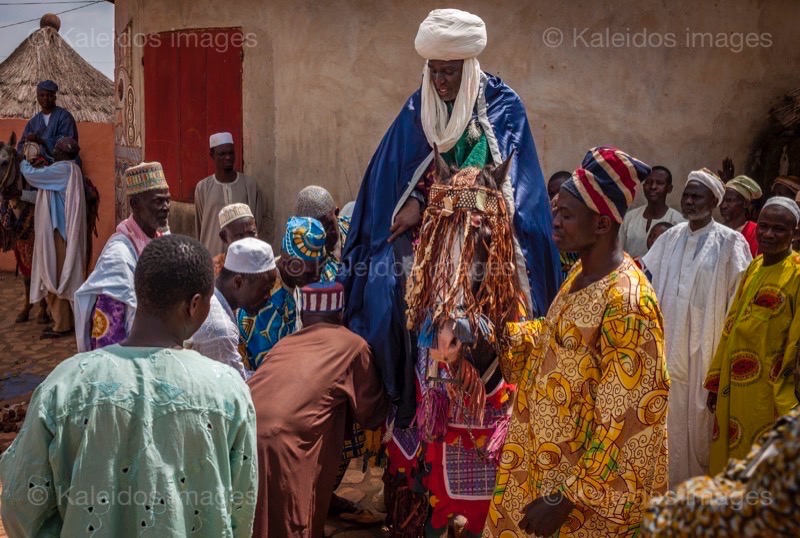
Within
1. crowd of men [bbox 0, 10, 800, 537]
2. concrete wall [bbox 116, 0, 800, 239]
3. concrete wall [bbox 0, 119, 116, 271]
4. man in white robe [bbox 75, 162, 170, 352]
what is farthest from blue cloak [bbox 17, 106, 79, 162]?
man in white robe [bbox 75, 162, 170, 352]

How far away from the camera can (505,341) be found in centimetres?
379

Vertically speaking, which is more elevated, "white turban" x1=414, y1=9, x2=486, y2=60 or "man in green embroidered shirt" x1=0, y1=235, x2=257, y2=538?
"white turban" x1=414, y1=9, x2=486, y2=60

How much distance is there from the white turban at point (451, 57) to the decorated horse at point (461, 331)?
26 cm

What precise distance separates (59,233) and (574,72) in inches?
283

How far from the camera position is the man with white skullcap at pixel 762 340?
17.1 ft

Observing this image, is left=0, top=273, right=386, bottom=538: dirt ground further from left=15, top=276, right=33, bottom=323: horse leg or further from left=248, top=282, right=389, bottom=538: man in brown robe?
left=248, top=282, right=389, bottom=538: man in brown robe

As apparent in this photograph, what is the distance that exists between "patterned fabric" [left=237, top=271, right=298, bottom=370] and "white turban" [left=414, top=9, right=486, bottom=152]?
127cm

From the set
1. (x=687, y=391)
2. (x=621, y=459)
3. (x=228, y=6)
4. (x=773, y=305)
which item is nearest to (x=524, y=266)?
(x=621, y=459)

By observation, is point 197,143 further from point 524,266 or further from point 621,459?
point 621,459

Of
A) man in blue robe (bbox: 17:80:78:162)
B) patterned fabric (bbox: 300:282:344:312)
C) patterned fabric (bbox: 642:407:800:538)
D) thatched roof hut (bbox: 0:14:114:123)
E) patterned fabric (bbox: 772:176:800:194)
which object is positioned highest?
thatched roof hut (bbox: 0:14:114:123)

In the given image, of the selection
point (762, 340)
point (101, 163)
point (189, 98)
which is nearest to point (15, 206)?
point (101, 163)

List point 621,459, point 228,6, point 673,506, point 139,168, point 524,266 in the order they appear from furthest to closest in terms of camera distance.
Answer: point 228,6
point 139,168
point 524,266
point 621,459
point 673,506

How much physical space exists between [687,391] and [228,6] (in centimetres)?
619

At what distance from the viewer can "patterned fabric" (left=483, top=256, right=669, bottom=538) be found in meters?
2.93
